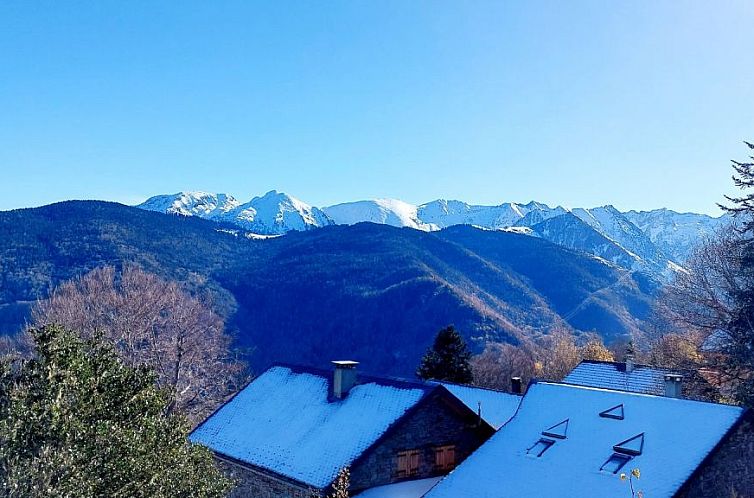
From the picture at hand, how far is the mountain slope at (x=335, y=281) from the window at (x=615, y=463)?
93.2 metres

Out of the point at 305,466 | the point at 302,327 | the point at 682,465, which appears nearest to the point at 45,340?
the point at 305,466

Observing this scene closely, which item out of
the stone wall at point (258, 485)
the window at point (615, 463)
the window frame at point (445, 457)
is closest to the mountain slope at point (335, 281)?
the stone wall at point (258, 485)

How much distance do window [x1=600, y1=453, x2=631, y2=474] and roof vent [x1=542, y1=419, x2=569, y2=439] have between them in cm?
190

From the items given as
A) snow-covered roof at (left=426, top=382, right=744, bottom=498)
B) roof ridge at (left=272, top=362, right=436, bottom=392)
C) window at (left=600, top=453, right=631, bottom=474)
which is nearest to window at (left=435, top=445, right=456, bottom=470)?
roof ridge at (left=272, top=362, right=436, bottom=392)

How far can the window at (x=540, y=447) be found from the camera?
709 inches

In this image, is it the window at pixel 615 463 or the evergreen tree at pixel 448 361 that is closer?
the window at pixel 615 463

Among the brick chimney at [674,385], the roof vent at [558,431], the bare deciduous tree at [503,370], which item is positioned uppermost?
the brick chimney at [674,385]

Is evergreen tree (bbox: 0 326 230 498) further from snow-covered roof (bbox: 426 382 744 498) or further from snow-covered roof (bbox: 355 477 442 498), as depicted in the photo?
snow-covered roof (bbox: 355 477 442 498)

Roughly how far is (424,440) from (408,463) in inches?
41.8

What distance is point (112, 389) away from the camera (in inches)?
442

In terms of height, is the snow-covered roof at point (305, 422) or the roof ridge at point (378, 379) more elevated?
the roof ridge at point (378, 379)

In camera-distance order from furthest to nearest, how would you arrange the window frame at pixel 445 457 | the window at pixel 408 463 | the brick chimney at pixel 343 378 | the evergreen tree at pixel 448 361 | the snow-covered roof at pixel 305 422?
the evergreen tree at pixel 448 361
the brick chimney at pixel 343 378
the window frame at pixel 445 457
the window at pixel 408 463
the snow-covered roof at pixel 305 422

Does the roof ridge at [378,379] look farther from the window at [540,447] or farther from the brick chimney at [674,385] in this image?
the brick chimney at [674,385]

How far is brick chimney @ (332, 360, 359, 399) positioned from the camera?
24.1m
